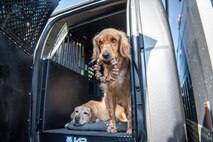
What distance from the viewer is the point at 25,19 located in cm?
165

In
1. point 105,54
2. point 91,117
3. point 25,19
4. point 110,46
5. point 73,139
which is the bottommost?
point 73,139

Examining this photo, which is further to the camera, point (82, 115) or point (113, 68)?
point (82, 115)

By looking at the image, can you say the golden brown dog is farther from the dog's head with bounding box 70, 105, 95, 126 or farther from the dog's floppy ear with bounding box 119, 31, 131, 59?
the dog's floppy ear with bounding box 119, 31, 131, 59

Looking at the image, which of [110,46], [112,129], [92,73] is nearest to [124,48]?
[110,46]

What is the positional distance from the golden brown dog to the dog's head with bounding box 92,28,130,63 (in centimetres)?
60

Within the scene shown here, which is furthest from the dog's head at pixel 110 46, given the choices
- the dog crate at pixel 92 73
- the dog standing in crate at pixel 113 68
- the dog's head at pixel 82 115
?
the dog's head at pixel 82 115

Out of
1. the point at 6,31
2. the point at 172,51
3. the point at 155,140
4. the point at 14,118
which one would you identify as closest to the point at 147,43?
the point at 172,51

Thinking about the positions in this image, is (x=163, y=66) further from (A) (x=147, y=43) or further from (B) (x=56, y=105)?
(B) (x=56, y=105)

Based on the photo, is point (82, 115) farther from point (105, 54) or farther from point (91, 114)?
point (105, 54)

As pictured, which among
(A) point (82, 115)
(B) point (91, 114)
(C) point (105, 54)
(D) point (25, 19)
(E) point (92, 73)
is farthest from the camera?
(E) point (92, 73)

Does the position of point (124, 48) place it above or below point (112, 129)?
above

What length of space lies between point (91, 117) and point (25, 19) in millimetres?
1572

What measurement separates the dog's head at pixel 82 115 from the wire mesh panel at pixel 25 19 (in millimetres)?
979

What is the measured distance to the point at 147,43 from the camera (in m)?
1.37
